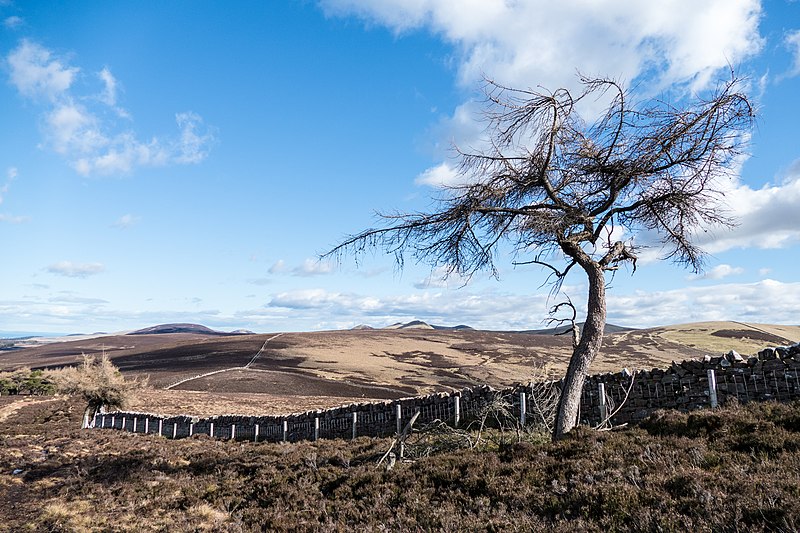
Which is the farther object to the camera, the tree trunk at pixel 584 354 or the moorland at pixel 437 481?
the tree trunk at pixel 584 354

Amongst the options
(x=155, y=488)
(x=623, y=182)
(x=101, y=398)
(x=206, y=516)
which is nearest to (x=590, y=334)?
(x=623, y=182)

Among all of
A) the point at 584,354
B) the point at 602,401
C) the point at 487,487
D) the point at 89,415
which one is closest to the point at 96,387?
the point at 89,415

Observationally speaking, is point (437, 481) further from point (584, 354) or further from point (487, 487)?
point (584, 354)

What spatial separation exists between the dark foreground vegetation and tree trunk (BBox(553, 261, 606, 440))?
0.57m

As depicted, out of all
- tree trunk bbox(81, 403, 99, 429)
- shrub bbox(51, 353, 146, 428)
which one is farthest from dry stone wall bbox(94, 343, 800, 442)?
shrub bbox(51, 353, 146, 428)

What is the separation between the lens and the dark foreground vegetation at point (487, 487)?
20.1ft

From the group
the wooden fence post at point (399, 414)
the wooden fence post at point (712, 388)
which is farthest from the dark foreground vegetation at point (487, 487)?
the wooden fence post at point (399, 414)

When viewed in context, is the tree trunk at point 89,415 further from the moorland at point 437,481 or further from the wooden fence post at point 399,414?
the wooden fence post at point 399,414

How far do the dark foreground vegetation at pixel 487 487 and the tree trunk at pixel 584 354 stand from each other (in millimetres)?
569

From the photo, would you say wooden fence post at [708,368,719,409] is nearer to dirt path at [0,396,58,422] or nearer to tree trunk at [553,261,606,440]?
tree trunk at [553,261,606,440]

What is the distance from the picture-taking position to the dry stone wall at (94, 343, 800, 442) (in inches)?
449

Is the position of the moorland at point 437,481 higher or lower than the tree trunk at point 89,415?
higher

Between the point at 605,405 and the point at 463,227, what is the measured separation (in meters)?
7.29

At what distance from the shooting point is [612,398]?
46.1 feet
